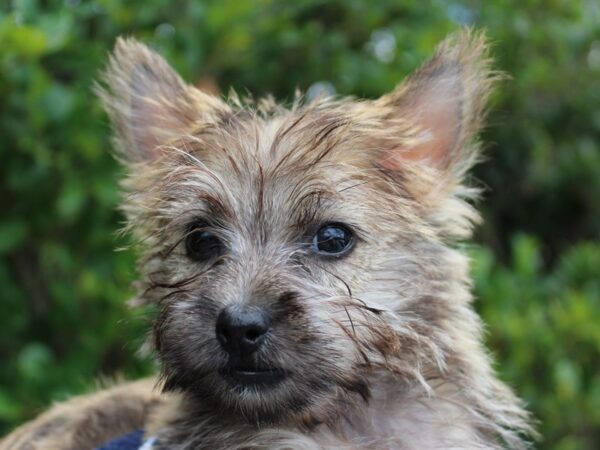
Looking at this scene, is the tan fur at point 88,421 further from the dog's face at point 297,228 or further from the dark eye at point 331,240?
the dark eye at point 331,240

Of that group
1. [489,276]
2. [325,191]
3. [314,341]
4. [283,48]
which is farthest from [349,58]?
[314,341]

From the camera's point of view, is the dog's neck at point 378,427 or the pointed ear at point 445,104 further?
the pointed ear at point 445,104

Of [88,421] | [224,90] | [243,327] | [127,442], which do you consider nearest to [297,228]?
[243,327]

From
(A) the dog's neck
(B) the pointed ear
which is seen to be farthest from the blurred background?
(B) the pointed ear

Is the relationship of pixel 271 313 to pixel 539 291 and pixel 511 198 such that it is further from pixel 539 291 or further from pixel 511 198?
pixel 511 198

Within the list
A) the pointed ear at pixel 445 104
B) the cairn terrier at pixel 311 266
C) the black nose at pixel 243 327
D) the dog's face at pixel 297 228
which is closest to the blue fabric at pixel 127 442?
the cairn terrier at pixel 311 266

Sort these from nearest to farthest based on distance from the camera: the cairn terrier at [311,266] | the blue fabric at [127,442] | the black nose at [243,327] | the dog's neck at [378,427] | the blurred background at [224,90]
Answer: the black nose at [243,327] < the cairn terrier at [311,266] < the dog's neck at [378,427] < the blue fabric at [127,442] < the blurred background at [224,90]

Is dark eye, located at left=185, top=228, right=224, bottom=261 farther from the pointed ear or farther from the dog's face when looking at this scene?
the pointed ear

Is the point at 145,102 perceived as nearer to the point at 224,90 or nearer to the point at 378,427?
the point at 378,427
